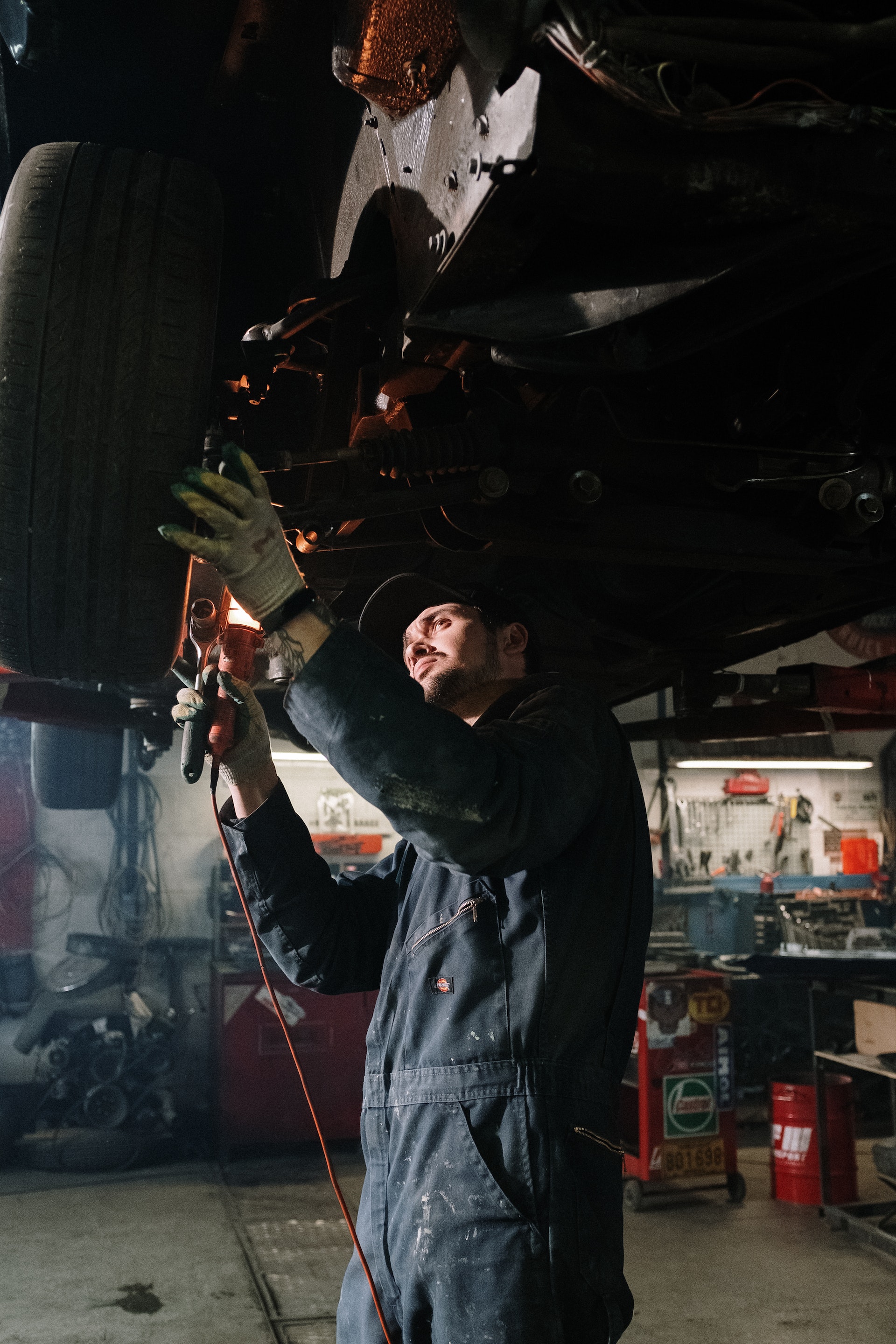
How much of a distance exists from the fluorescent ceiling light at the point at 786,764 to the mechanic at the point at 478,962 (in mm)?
6279

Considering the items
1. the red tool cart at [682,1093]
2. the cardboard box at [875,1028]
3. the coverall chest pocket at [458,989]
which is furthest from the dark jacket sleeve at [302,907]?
the cardboard box at [875,1028]

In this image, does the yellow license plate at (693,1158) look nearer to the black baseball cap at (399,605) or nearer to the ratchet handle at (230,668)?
the black baseball cap at (399,605)

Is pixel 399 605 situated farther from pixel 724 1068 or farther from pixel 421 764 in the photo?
pixel 724 1068

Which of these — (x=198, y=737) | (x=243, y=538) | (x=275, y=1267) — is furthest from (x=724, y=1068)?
(x=243, y=538)

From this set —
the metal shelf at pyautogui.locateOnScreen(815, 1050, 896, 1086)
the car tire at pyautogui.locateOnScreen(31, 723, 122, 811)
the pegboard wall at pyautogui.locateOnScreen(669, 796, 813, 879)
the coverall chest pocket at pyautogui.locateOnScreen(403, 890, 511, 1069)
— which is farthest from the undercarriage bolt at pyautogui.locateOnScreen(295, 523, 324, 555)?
the pegboard wall at pyautogui.locateOnScreen(669, 796, 813, 879)

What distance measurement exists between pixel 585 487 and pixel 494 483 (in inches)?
7.6

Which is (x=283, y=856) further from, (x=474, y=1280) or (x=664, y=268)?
(x=664, y=268)

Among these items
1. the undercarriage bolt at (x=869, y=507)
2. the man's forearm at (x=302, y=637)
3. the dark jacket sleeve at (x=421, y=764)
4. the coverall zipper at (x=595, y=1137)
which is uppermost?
the undercarriage bolt at (x=869, y=507)

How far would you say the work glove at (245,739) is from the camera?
1680 millimetres

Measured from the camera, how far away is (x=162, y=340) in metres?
1.40

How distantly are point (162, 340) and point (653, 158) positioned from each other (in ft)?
2.25

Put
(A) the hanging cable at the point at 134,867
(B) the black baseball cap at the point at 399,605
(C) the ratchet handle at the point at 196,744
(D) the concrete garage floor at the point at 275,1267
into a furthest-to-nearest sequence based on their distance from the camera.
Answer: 1. (A) the hanging cable at the point at 134,867
2. (D) the concrete garage floor at the point at 275,1267
3. (B) the black baseball cap at the point at 399,605
4. (C) the ratchet handle at the point at 196,744

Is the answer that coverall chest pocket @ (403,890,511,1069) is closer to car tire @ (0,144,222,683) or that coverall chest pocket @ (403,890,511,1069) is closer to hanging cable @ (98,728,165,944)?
car tire @ (0,144,222,683)

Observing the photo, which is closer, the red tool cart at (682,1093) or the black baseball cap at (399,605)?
the black baseball cap at (399,605)
